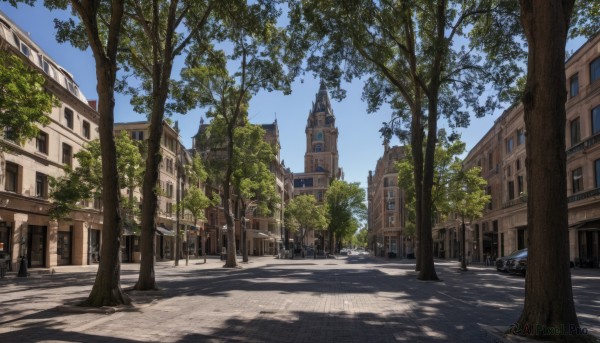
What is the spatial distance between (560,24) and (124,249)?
1720 inches

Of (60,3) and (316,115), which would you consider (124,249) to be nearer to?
(60,3)

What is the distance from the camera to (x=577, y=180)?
3541 centimetres

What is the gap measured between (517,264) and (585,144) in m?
10.9

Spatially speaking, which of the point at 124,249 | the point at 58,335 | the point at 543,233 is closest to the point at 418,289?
the point at 543,233

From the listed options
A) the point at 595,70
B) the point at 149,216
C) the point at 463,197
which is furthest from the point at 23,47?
the point at 595,70

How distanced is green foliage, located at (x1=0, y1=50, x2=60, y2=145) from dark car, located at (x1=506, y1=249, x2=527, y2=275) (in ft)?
74.6

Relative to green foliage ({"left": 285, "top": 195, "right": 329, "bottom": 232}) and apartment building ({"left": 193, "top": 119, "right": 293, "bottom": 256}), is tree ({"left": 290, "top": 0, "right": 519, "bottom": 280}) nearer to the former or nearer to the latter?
apartment building ({"left": 193, "top": 119, "right": 293, "bottom": 256})

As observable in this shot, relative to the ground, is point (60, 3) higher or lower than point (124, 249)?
higher

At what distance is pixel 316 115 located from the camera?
154500 millimetres

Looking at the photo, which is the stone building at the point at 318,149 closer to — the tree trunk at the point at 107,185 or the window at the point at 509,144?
Answer: the window at the point at 509,144

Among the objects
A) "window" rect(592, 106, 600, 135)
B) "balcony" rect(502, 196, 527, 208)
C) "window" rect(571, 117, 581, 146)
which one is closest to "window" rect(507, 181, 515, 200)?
"balcony" rect(502, 196, 527, 208)

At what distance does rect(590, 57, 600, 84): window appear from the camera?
1272 inches

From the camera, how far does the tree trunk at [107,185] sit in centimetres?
1157

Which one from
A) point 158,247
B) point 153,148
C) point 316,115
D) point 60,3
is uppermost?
point 316,115
